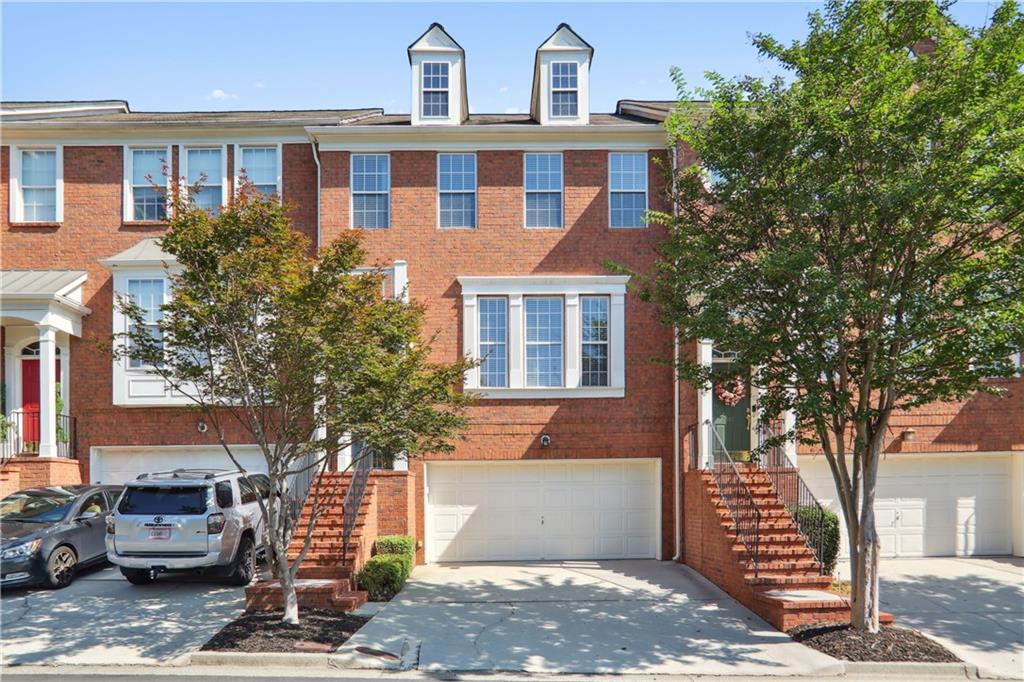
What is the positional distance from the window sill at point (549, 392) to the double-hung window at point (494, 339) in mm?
288

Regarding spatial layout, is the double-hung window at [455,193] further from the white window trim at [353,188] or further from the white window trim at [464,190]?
the white window trim at [353,188]

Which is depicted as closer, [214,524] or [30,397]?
[214,524]

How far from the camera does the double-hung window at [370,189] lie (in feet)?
58.6

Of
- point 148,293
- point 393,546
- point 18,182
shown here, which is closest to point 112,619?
point 393,546

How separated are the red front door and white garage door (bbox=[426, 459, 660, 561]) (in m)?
8.83

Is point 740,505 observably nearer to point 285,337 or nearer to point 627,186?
point 627,186

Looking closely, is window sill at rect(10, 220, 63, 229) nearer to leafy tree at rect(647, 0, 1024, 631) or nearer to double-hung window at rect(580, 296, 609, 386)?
double-hung window at rect(580, 296, 609, 386)

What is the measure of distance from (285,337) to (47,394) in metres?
9.20

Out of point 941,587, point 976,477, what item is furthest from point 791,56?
point 976,477

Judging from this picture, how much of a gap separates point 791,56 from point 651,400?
8.17 m

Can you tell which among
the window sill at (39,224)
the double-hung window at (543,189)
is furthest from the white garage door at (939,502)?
the window sill at (39,224)

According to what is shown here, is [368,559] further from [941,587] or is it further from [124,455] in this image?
[941,587]

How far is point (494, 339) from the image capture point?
17.7 metres

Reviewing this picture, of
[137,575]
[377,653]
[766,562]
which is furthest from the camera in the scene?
[137,575]
